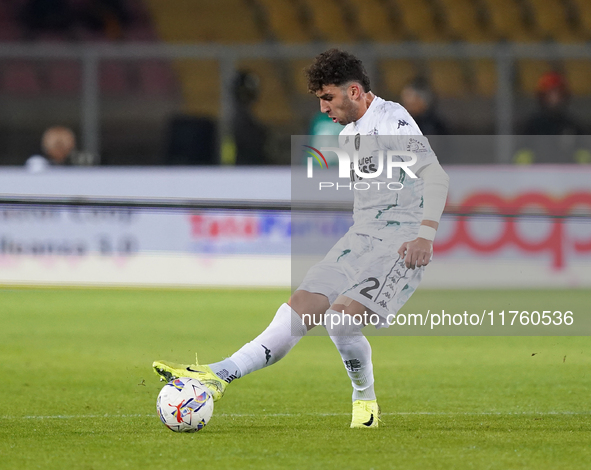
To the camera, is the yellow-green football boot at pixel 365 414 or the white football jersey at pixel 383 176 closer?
the white football jersey at pixel 383 176

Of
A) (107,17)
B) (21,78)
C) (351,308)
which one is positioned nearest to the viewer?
(351,308)

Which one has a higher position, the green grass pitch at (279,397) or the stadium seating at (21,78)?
the stadium seating at (21,78)

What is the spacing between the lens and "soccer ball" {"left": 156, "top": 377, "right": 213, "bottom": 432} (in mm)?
4793

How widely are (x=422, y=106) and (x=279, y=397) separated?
20.0 feet

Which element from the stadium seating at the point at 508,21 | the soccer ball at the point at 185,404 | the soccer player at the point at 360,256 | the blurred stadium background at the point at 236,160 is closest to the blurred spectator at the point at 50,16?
the blurred stadium background at the point at 236,160

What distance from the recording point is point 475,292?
1138 cm

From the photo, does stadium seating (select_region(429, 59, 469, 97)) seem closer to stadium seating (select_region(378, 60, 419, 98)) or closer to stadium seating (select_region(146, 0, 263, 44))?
stadium seating (select_region(378, 60, 419, 98))

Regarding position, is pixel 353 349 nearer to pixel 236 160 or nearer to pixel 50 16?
pixel 236 160

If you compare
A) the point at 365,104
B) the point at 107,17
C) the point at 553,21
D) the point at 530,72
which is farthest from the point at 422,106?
the point at 107,17

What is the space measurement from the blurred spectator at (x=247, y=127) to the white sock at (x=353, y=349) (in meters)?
7.25

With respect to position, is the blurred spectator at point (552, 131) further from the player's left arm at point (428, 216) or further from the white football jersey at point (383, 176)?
the player's left arm at point (428, 216)

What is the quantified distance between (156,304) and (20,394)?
4.76m

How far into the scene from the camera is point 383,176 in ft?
16.7

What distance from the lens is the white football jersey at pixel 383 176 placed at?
16.6 feet
